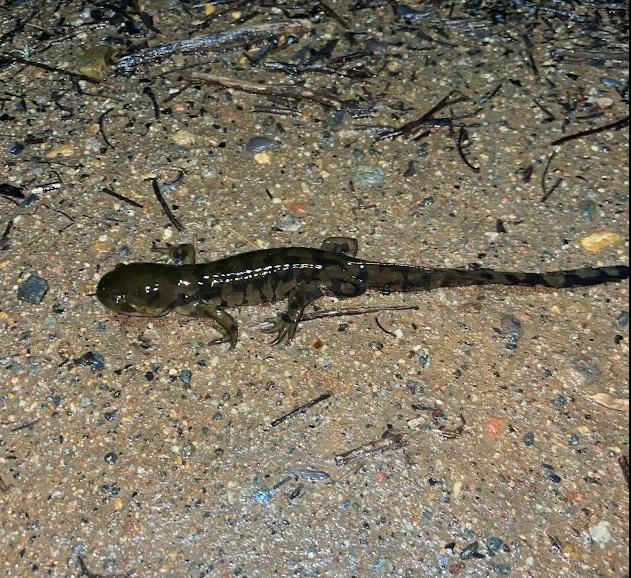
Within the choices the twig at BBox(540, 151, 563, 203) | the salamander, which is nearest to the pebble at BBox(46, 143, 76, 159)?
the salamander

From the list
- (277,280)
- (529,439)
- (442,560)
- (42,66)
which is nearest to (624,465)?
(529,439)

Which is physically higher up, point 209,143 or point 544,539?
point 209,143

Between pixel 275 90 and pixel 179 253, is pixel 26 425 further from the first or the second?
pixel 275 90

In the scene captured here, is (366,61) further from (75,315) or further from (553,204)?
(75,315)

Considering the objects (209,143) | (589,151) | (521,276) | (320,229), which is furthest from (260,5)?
(521,276)

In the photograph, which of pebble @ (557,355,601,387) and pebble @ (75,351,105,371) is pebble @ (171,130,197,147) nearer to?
pebble @ (75,351,105,371)

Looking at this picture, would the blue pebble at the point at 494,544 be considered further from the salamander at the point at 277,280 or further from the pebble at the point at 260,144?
the pebble at the point at 260,144
